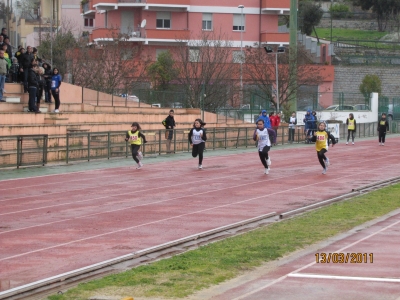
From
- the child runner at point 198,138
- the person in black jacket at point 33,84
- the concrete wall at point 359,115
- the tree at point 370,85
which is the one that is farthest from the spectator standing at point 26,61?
the tree at point 370,85

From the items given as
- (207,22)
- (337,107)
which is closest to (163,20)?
(207,22)

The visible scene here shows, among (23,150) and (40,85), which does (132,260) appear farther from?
(40,85)

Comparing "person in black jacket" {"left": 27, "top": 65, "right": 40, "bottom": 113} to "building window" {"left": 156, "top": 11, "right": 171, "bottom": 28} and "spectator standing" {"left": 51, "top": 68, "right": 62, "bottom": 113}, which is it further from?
"building window" {"left": 156, "top": 11, "right": 171, "bottom": 28}

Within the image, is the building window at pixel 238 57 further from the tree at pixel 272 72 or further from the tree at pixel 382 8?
the tree at pixel 382 8

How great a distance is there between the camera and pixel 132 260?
12.5 meters

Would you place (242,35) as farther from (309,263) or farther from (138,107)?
(309,263)

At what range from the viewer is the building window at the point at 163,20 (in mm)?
70125

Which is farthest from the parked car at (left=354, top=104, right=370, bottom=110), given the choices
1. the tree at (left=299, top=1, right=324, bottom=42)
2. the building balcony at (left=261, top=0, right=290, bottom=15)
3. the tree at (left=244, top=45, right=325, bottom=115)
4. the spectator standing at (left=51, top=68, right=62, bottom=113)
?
the tree at (left=299, top=1, right=324, bottom=42)

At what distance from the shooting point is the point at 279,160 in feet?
114

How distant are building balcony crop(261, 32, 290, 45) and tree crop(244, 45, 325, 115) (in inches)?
202

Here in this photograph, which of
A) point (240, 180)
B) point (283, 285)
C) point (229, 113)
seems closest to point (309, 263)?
point (283, 285)

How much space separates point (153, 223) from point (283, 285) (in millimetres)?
6627

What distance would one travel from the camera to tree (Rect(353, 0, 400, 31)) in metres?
102

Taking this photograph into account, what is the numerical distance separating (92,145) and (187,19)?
131 feet
